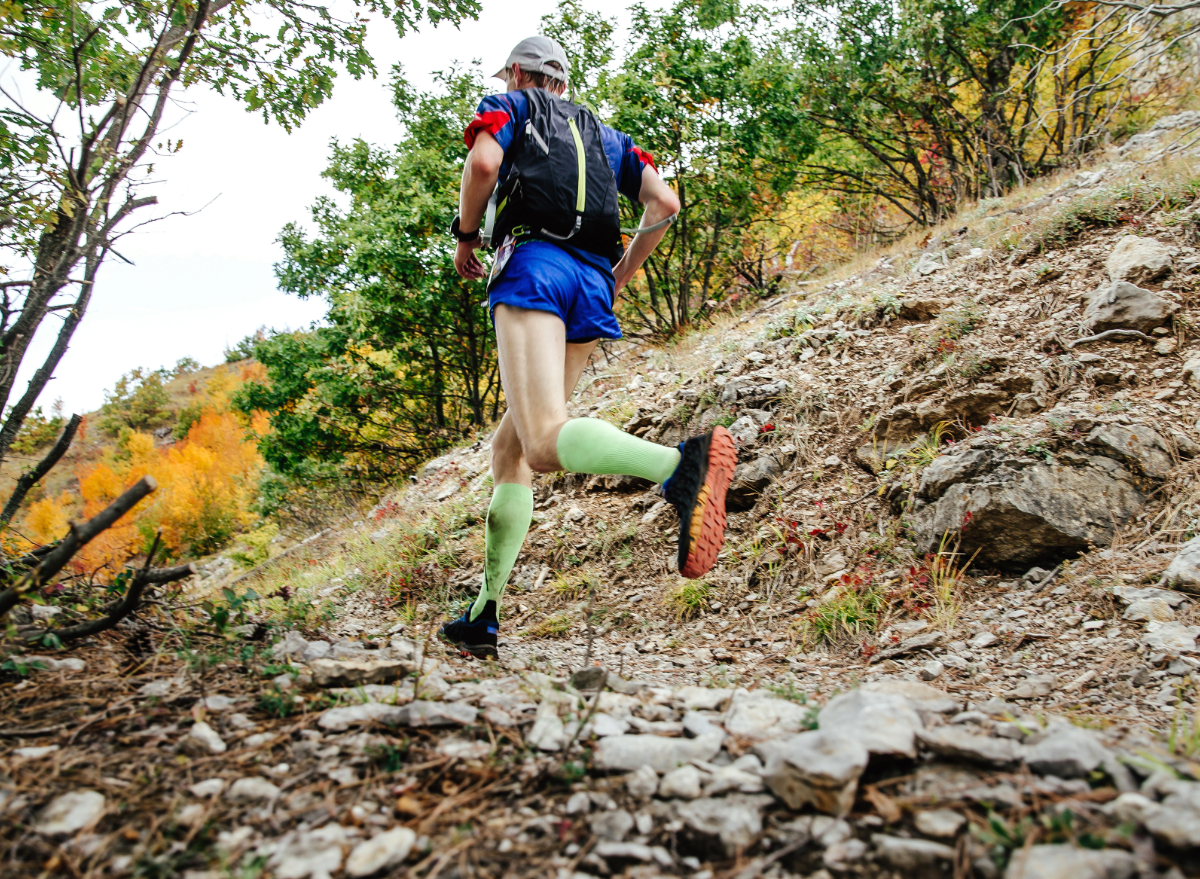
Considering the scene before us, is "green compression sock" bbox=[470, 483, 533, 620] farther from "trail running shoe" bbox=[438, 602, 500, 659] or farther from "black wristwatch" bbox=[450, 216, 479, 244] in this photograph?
"black wristwatch" bbox=[450, 216, 479, 244]

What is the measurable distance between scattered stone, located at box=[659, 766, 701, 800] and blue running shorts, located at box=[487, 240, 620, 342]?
138 centimetres

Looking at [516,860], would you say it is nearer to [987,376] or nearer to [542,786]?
[542,786]

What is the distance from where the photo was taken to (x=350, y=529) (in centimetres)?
724

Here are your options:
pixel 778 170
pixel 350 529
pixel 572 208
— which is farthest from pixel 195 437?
pixel 572 208

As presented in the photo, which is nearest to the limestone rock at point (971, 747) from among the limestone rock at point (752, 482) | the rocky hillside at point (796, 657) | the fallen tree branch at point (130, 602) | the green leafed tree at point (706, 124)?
the rocky hillside at point (796, 657)

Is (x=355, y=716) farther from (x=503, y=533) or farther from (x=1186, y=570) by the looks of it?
(x=1186, y=570)

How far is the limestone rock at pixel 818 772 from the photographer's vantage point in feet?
3.52

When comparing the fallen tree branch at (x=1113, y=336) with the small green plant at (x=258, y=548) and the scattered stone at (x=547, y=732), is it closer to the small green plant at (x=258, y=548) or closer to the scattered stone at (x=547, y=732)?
the scattered stone at (x=547, y=732)

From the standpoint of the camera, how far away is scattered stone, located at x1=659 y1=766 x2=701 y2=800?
Result: 3.77 feet

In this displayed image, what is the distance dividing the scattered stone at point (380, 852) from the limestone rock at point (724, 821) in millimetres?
443

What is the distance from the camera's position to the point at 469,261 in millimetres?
2443

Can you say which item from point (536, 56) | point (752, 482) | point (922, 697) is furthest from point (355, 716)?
point (752, 482)

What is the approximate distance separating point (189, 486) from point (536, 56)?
21.5 m

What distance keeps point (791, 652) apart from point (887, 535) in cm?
77
